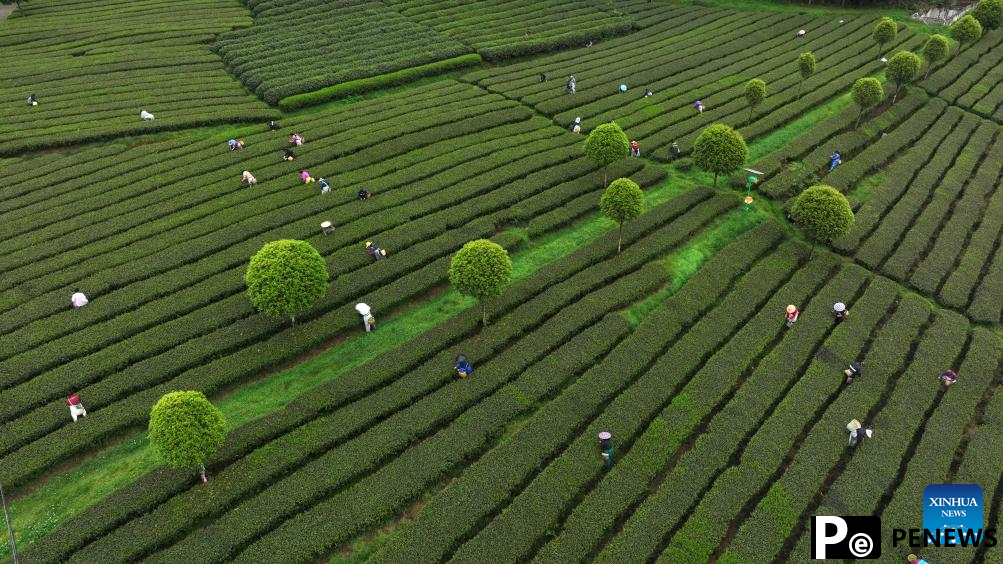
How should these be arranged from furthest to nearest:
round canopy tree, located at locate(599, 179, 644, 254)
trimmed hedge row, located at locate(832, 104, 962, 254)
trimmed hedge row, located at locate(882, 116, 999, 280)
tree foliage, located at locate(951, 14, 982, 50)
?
tree foliage, located at locate(951, 14, 982, 50)
trimmed hedge row, located at locate(832, 104, 962, 254)
trimmed hedge row, located at locate(882, 116, 999, 280)
round canopy tree, located at locate(599, 179, 644, 254)

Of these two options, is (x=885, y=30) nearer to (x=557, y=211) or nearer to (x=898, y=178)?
(x=898, y=178)

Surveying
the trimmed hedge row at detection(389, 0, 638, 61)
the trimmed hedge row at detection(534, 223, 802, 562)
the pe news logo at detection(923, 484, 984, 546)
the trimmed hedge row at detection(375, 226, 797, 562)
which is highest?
the trimmed hedge row at detection(389, 0, 638, 61)

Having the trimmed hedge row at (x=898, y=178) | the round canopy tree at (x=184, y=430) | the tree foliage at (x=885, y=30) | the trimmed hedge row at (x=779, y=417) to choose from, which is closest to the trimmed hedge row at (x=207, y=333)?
the round canopy tree at (x=184, y=430)

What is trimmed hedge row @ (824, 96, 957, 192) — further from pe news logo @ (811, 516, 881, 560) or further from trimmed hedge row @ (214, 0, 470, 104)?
trimmed hedge row @ (214, 0, 470, 104)

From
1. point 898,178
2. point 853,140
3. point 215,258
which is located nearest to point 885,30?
point 853,140

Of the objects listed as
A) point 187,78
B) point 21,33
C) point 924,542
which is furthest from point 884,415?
point 21,33

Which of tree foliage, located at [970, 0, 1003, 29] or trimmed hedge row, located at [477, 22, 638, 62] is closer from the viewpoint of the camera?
tree foliage, located at [970, 0, 1003, 29]

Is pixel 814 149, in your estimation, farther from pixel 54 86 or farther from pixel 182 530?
pixel 54 86

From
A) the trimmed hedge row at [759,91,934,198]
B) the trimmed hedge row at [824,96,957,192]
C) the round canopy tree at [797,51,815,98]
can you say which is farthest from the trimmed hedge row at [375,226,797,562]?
the round canopy tree at [797,51,815,98]
